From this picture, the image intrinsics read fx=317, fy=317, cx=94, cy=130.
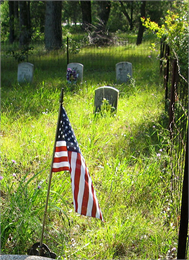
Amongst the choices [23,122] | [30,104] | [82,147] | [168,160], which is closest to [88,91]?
[30,104]

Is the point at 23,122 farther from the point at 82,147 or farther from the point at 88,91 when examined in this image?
the point at 88,91

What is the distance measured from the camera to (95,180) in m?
3.89

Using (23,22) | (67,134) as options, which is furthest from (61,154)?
(23,22)

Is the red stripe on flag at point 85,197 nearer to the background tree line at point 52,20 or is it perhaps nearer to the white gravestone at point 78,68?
the white gravestone at point 78,68

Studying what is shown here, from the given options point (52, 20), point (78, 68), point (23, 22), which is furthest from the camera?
point (23, 22)

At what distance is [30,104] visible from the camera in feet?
23.1

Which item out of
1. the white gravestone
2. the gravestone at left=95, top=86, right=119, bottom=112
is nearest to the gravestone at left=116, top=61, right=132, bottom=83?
the white gravestone

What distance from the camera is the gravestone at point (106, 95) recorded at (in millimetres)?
6509

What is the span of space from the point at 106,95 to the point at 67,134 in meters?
4.38

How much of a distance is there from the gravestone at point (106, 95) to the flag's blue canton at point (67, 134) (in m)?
4.22

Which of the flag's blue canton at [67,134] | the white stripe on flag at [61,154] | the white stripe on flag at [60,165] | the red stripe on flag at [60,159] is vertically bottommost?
the white stripe on flag at [60,165]

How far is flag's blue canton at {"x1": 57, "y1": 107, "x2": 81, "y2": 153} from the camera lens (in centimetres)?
225

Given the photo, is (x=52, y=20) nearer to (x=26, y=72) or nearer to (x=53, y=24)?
(x=53, y=24)

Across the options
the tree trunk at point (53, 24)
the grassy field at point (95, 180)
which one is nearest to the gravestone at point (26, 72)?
the grassy field at point (95, 180)
